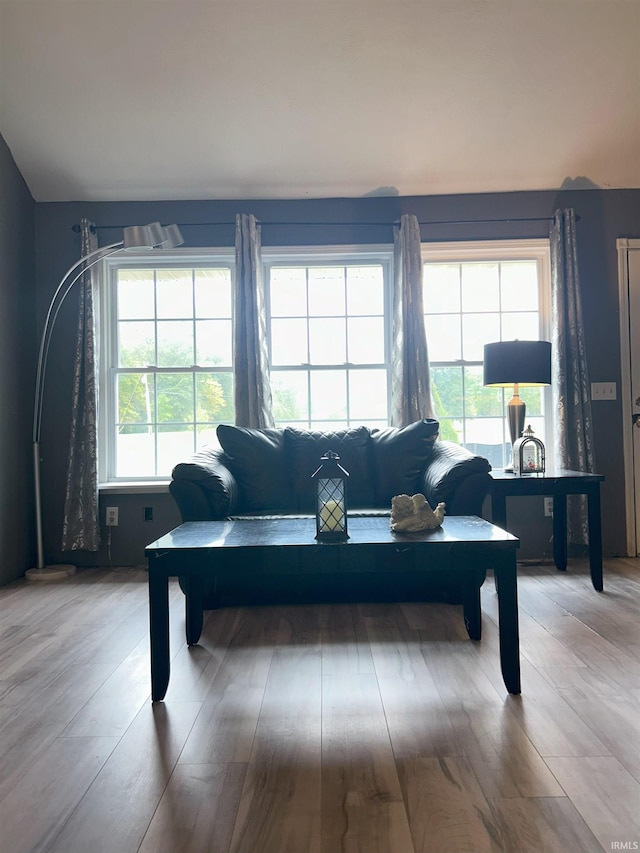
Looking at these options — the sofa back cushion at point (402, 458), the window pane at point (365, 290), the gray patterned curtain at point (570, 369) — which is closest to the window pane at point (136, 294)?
the window pane at point (365, 290)

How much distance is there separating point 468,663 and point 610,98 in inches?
136

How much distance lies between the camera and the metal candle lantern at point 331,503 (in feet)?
7.22

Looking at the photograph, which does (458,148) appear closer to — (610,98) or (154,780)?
(610,98)

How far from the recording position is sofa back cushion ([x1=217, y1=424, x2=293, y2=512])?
3.56 m

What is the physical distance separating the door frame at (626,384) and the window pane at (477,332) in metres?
0.84

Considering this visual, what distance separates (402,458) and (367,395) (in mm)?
939

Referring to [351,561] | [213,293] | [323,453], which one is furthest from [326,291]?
[351,561]

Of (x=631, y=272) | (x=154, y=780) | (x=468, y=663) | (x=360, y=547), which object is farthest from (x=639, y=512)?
(x=154, y=780)

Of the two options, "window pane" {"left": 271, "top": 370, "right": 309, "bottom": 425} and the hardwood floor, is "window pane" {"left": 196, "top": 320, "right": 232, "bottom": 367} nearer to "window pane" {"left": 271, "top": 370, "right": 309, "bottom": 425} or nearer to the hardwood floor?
"window pane" {"left": 271, "top": 370, "right": 309, "bottom": 425}

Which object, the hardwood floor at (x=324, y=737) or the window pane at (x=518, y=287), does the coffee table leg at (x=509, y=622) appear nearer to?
the hardwood floor at (x=324, y=737)

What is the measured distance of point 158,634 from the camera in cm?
208

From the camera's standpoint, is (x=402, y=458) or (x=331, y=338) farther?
(x=331, y=338)

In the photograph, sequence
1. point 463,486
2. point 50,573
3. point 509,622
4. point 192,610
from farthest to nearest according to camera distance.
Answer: point 50,573, point 463,486, point 192,610, point 509,622

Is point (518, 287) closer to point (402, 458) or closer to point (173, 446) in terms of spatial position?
point (402, 458)
